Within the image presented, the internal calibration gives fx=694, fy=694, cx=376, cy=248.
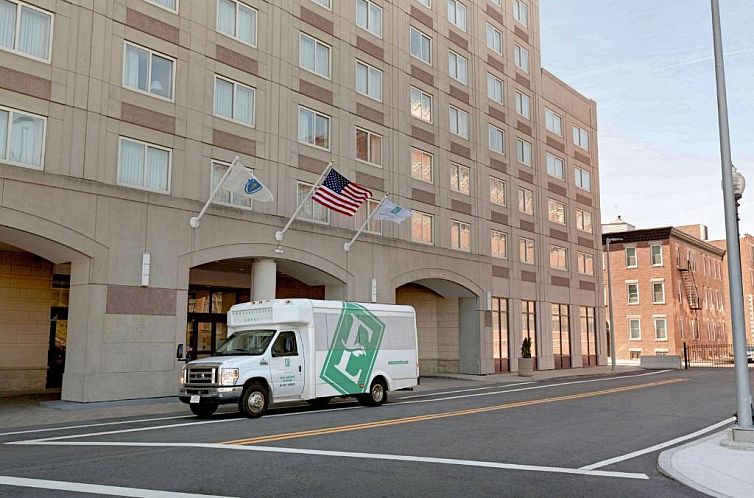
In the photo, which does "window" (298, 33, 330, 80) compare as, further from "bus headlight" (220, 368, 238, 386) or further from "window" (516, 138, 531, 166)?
"window" (516, 138, 531, 166)

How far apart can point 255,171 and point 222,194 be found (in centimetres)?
167

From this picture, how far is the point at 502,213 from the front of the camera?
39188 millimetres

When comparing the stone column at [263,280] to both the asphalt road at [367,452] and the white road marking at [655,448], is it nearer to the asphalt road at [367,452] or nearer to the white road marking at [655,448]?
the asphalt road at [367,452]

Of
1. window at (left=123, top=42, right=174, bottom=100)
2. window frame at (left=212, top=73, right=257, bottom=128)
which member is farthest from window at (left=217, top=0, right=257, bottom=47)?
window at (left=123, top=42, right=174, bottom=100)

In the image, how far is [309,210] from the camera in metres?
27.3

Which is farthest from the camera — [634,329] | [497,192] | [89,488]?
[634,329]

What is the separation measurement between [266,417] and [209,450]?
534 centimetres

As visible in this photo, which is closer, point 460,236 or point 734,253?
point 734,253

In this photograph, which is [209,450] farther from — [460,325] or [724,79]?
[460,325]

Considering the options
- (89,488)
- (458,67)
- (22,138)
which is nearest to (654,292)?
(458,67)

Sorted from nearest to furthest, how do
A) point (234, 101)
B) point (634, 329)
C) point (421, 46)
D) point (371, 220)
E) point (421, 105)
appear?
point (234, 101) < point (371, 220) < point (421, 105) < point (421, 46) < point (634, 329)

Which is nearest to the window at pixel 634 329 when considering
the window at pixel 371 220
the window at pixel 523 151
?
the window at pixel 523 151

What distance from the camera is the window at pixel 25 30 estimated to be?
19.1 m

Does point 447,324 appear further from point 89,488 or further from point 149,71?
point 89,488
